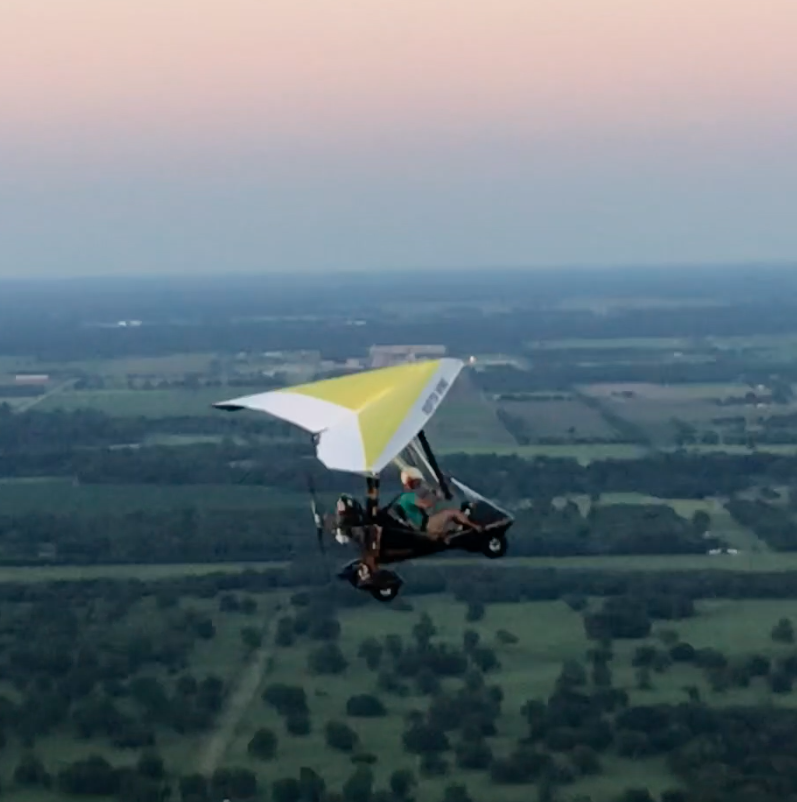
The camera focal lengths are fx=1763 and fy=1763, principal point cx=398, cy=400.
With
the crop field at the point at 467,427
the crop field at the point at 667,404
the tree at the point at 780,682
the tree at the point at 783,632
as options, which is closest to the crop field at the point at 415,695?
the tree at the point at 780,682

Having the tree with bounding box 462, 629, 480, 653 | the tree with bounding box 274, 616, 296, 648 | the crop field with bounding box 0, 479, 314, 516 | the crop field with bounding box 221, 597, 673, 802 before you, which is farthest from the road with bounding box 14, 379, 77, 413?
the tree with bounding box 462, 629, 480, 653

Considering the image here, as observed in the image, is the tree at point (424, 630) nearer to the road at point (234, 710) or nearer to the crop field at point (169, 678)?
the road at point (234, 710)

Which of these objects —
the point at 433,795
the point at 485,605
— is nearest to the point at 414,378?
the point at 433,795

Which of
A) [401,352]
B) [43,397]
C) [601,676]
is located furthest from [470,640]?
[401,352]

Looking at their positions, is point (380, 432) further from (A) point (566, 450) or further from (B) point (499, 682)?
(A) point (566, 450)

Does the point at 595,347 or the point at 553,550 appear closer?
the point at 553,550

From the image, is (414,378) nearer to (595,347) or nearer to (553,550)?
(553,550)

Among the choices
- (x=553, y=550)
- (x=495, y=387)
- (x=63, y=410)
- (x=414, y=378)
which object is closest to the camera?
(x=414, y=378)
